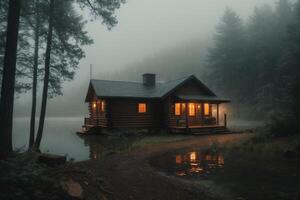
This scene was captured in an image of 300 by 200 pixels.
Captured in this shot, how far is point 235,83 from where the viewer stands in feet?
155

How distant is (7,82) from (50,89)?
1136 centimetres

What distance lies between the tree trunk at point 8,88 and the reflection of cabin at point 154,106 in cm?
1630

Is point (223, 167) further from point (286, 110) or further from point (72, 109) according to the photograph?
point (72, 109)

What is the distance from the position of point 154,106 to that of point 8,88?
67.3ft

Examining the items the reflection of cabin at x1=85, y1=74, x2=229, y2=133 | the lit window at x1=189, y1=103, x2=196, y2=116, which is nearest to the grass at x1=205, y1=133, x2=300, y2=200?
the reflection of cabin at x1=85, y1=74, x2=229, y2=133

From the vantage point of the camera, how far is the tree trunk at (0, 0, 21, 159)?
7.93 m

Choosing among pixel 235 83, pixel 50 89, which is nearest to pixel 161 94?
pixel 50 89

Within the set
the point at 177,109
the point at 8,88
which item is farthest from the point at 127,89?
the point at 8,88

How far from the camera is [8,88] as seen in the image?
26.9 feet

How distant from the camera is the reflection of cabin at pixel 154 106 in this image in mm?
25938

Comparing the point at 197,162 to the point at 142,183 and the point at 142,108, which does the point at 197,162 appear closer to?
the point at 142,183

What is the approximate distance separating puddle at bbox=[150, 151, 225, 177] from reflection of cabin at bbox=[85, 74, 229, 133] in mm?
11454

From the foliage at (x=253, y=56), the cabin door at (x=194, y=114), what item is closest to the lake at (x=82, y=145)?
the cabin door at (x=194, y=114)

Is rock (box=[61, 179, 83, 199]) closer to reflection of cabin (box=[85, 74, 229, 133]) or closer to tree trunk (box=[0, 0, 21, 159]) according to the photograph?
tree trunk (box=[0, 0, 21, 159])
